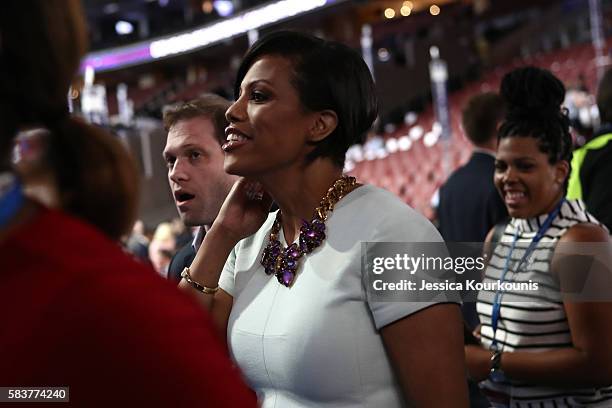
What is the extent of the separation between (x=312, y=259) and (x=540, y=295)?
528 millimetres

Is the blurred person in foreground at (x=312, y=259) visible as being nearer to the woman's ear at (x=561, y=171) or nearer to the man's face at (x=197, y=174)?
the man's face at (x=197, y=174)

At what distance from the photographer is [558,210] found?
159 cm

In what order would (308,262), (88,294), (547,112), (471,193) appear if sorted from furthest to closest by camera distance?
(471,193)
(547,112)
(308,262)
(88,294)

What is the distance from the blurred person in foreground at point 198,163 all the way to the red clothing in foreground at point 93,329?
1.17 m

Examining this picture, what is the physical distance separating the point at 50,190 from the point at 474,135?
2.28 metres

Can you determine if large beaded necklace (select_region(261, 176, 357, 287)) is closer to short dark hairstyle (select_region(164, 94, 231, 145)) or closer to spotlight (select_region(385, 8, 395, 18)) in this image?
short dark hairstyle (select_region(164, 94, 231, 145))

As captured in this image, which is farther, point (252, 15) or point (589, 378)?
point (252, 15)

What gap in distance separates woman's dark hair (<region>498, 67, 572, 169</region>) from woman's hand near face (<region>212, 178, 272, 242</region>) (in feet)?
2.00

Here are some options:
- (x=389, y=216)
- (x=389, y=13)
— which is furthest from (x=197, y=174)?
(x=389, y=13)

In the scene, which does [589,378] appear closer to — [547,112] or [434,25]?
[547,112]

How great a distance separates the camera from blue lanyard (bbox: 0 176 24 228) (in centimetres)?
54

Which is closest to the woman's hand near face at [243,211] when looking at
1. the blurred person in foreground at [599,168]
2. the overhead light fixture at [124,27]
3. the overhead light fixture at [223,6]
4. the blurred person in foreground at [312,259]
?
Result: the blurred person in foreground at [312,259]

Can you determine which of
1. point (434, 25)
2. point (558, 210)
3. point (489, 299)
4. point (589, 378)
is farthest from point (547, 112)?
point (434, 25)

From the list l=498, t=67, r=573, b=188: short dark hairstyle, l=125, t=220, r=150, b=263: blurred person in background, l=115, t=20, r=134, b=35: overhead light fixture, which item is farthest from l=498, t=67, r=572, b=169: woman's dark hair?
l=115, t=20, r=134, b=35: overhead light fixture
